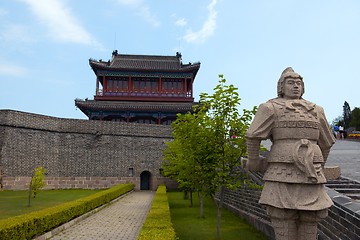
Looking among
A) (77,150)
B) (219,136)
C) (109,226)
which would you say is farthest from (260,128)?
(77,150)

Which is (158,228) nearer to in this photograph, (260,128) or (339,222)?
(339,222)

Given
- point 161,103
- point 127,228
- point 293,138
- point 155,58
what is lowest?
point 127,228

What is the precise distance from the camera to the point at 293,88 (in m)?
3.98

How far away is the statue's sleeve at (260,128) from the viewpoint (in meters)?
3.91

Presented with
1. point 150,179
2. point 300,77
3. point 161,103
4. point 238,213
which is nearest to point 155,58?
point 161,103

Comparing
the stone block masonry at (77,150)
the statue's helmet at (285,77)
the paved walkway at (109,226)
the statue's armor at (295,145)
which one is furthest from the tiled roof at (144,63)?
the statue's armor at (295,145)

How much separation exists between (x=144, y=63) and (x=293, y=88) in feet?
97.1

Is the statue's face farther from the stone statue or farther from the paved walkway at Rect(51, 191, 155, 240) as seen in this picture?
the paved walkway at Rect(51, 191, 155, 240)

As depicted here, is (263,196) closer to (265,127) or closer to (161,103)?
(265,127)

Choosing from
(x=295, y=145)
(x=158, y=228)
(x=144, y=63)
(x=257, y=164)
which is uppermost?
(x=144, y=63)

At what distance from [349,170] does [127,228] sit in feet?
22.7

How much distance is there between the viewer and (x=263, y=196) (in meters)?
3.91

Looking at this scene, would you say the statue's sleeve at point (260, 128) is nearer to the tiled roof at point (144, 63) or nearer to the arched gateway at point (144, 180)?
the arched gateway at point (144, 180)

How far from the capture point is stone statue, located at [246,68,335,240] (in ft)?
12.0
